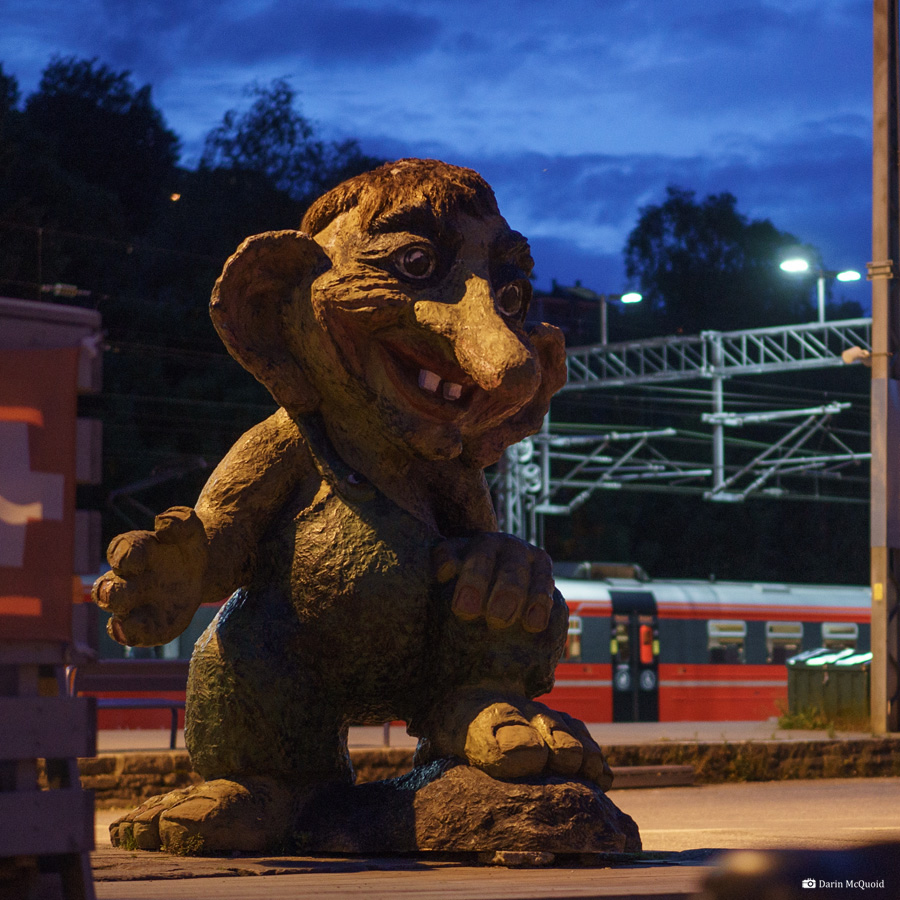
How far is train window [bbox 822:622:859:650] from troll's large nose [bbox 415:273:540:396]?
15.7 metres

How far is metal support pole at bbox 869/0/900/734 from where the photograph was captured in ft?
37.3

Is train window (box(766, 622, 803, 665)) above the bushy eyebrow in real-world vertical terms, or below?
below

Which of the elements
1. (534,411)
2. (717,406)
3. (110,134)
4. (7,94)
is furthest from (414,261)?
(110,134)

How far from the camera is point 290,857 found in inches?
137

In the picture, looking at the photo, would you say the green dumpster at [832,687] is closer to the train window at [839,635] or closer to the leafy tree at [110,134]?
the train window at [839,635]

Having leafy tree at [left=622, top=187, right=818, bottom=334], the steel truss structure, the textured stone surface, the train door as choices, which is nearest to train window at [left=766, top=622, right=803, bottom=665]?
the train door

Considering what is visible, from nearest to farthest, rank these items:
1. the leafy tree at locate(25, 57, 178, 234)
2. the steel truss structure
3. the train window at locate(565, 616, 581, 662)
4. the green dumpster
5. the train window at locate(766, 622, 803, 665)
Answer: the green dumpster → the train window at locate(565, 616, 581, 662) → the train window at locate(766, 622, 803, 665) → the steel truss structure → the leafy tree at locate(25, 57, 178, 234)

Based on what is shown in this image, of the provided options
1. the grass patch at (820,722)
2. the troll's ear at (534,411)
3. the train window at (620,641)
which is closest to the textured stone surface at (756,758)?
the grass patch at (820,722)

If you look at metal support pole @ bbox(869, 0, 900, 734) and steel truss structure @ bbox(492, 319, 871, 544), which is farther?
steel truss structure @ bbox(492, 319, 871, 544)

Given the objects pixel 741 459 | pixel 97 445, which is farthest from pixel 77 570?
pixel 741 459

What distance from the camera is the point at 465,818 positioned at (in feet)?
11.1

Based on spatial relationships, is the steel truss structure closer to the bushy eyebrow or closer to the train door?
the train door

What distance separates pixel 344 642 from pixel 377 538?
0.96ft

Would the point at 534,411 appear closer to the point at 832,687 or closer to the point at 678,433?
the point at 832,687
